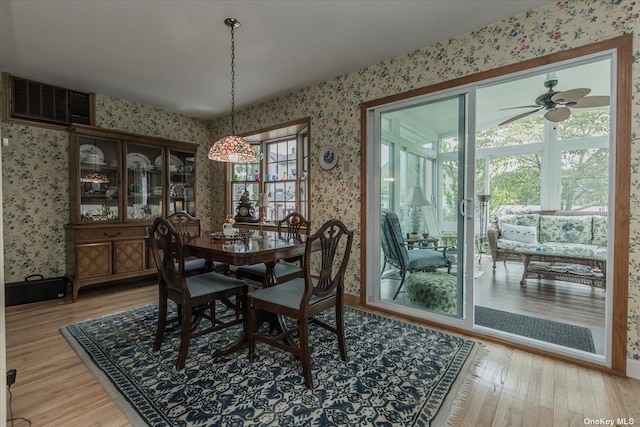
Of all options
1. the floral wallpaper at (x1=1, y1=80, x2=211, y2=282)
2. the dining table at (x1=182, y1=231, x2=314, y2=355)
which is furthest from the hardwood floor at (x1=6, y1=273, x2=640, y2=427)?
the floral wallpaper at (x1=1, y1=80, x2=211, y2=282)

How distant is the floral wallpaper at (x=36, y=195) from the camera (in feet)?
10.9

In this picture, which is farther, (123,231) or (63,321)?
(123,231)

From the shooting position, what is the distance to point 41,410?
5.27ft

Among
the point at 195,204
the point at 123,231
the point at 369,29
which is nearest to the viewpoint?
the point at 369,29

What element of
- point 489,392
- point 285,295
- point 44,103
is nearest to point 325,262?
point 285,295

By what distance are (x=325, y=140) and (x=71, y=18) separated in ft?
7.86

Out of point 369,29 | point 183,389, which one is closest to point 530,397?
point 183,389

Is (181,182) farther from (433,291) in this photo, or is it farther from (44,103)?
(433,291)

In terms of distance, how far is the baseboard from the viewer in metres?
1.88

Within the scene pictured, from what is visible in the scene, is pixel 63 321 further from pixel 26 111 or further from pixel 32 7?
pixel 32 7

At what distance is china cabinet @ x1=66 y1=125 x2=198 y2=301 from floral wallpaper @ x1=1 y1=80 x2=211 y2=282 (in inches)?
6.0

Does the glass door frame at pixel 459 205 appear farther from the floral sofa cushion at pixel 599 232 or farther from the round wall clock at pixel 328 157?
the floral sofa cushion at pixel 599 232

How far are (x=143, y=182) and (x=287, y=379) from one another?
3.45 metres

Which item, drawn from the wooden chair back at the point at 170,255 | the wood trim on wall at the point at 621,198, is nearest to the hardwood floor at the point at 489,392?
the wood trim on wall at the point at 621,198
